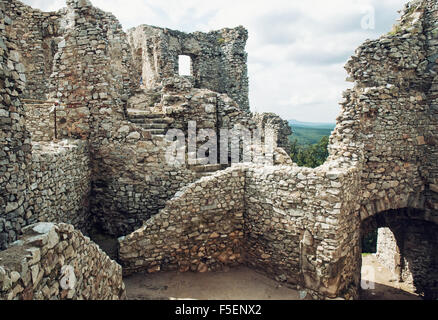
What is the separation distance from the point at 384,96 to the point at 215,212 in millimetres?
5569

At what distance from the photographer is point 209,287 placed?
297 inches

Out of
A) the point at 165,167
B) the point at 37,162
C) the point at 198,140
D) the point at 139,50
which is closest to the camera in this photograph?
the point at 37,162

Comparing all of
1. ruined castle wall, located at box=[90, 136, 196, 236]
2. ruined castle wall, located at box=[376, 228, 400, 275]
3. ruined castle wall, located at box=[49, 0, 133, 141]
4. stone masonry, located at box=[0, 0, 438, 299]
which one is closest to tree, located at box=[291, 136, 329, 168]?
ruined castle wall, located at box=[376, 228, 400, 275]

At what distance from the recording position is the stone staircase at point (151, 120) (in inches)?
380

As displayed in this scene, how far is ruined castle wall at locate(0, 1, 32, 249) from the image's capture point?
153 inches

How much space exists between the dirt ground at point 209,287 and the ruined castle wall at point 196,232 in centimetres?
27

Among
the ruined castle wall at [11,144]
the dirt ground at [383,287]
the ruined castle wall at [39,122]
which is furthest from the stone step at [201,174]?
the dirt ground at [383,287]

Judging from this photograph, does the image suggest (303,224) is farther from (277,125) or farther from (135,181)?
(277,125)

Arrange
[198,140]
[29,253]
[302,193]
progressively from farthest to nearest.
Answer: [198,140], [302,193], [29,253]

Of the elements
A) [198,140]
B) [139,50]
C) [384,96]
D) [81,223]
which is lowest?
[81,223]

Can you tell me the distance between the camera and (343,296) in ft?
24.5

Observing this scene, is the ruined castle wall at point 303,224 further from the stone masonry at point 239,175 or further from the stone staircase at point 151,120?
the stone staircase at point 151,120

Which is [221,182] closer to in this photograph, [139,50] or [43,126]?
[43,126]

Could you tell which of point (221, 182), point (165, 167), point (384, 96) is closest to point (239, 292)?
point (221, 182)
